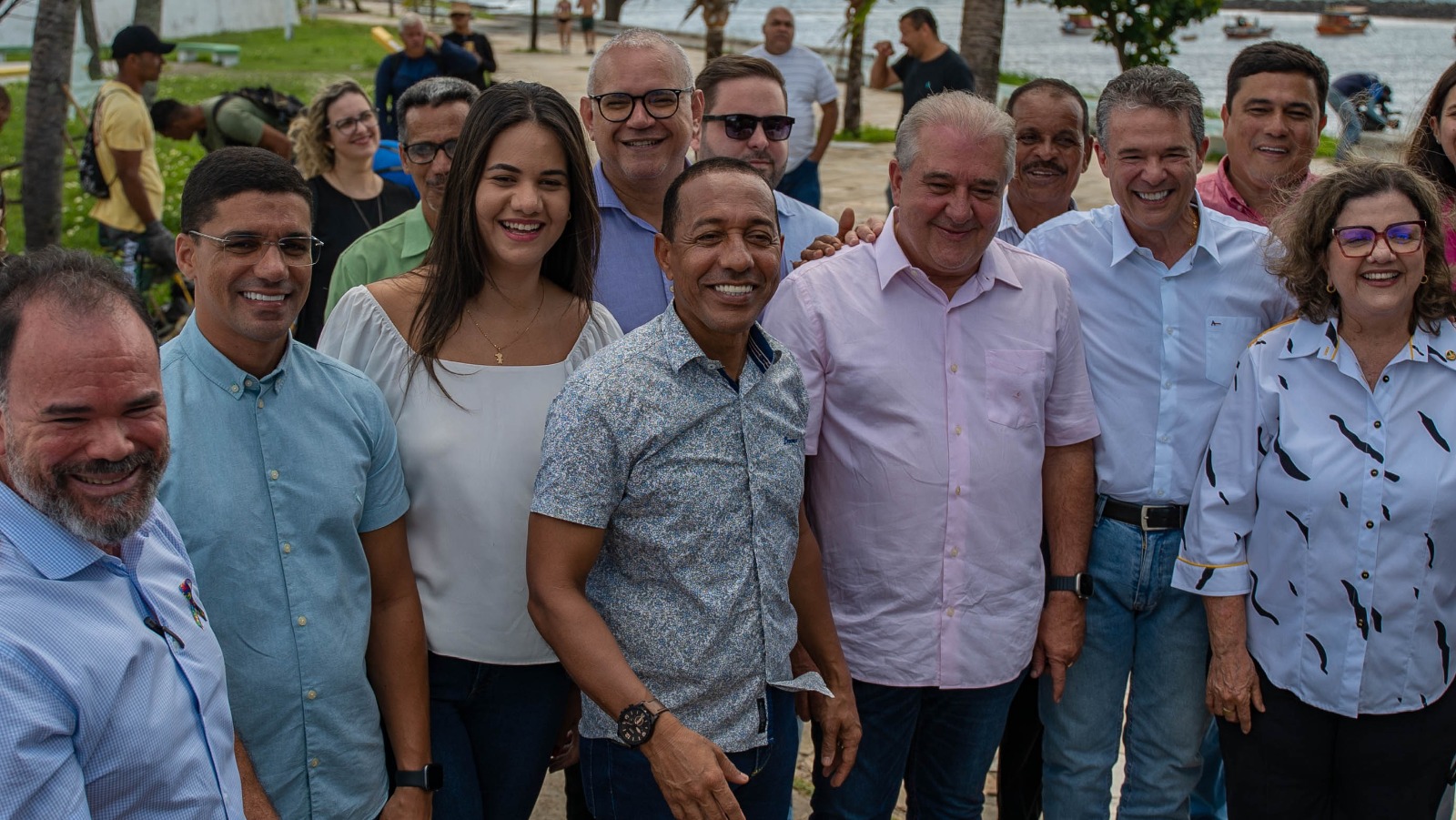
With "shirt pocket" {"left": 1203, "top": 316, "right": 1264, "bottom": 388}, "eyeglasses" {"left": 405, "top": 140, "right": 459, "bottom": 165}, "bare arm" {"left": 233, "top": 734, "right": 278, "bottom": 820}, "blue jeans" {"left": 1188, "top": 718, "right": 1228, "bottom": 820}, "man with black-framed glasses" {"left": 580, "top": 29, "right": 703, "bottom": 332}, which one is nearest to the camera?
"bare arm" {"left": 233, "top": 734, "right": 278, "bottom": 820}

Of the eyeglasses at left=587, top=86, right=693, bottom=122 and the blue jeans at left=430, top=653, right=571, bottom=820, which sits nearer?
the blue jeans at left=430, top=653, right=571, bottom=820

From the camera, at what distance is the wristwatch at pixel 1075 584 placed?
3.29 metres

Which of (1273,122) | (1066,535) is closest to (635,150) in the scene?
(1066,535)

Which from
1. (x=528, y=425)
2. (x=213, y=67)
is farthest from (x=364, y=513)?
(x=213, y=67)

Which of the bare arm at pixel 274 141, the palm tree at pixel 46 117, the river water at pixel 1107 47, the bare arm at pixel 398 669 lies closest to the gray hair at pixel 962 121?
the bare arm at pixel 398 669

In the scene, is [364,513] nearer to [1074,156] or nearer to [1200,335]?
[1200,335]

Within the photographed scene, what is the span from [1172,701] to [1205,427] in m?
0.75

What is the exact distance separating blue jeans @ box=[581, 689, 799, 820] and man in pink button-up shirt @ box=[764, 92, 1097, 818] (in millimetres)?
450

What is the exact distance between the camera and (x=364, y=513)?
2598 mm

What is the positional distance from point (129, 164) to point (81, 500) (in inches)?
252

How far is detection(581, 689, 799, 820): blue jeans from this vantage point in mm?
2600

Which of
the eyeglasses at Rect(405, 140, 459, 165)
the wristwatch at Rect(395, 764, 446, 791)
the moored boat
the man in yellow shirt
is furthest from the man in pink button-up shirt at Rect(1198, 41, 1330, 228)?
the moored boat

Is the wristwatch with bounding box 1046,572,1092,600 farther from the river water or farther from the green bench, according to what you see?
the river water

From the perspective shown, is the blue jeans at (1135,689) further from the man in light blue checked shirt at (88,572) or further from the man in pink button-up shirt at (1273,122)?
the man in light blue checked shirt at (88,572)
